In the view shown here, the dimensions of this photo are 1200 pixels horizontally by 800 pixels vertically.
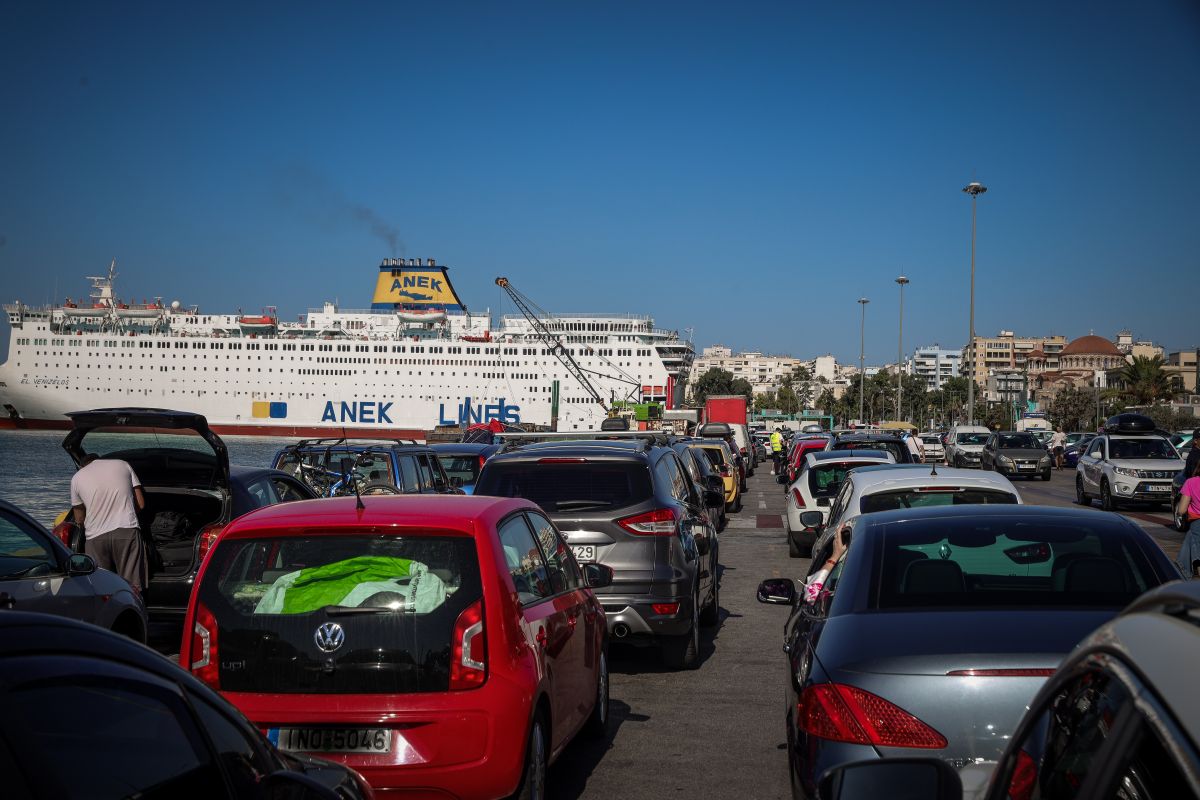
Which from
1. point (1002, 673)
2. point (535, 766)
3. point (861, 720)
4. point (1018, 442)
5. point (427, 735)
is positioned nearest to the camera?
point (1002, 673)

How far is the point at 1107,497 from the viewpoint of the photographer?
25000mm

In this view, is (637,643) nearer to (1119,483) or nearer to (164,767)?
(164,767)

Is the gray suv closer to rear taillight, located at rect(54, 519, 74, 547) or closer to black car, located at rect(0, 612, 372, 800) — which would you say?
rear taillight, located at rect(54, 519, 74, 547)

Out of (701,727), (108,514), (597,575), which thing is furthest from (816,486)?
(597,575)

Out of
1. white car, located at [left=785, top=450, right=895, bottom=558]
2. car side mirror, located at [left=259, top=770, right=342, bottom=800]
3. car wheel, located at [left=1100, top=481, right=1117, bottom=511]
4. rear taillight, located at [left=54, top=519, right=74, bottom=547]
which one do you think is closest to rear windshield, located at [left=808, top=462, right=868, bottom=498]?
white car, located at [left=785, top=450, right=895, bottom=558]

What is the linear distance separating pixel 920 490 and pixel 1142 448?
1902 cm

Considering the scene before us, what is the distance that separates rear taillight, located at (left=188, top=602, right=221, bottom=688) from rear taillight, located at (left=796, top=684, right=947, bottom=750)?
245 cm

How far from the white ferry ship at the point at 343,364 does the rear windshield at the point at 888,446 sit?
69765 mm

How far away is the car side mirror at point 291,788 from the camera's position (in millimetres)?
2717

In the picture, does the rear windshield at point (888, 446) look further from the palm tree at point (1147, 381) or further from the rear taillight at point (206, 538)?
the palm tree at point (1147, 381)

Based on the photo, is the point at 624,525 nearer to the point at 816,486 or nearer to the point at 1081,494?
the point at 816,486

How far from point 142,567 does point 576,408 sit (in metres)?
82.5

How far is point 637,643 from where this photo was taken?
8.59m

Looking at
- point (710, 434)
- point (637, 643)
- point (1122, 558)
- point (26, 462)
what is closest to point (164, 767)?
point (1122, 558)
